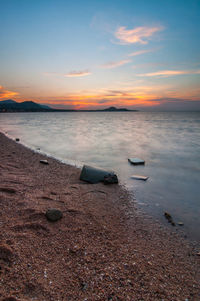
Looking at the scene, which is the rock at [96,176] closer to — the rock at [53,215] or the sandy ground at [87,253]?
the sandy ground at [87,253]

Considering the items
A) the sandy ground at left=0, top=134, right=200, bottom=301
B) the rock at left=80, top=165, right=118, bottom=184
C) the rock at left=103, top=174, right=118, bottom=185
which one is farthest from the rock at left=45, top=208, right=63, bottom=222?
the rock at left=103, top=174, right=118, bottom=185

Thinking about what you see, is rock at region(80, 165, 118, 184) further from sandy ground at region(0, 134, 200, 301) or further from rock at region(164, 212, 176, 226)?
rock at region(164, 212, 176, 226)

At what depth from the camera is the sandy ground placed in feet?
7.48

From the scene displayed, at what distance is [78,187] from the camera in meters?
5.84

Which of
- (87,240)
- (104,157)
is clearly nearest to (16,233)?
(87,240)

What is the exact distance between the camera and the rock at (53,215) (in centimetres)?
365

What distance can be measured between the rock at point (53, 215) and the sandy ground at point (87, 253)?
84 mm

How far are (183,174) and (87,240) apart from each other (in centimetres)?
668

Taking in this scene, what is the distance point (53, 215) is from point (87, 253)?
117 cm

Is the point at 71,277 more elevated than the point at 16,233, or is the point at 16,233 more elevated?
the point at 16,233

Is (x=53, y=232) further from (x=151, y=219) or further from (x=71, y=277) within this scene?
(x=151, y=219)

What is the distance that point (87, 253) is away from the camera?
115 inches

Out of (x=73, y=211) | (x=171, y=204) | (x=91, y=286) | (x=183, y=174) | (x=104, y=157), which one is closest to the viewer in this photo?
(x=91, y=286)

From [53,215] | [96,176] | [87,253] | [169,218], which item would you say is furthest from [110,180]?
[87,253]
